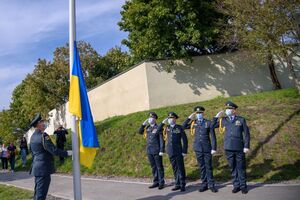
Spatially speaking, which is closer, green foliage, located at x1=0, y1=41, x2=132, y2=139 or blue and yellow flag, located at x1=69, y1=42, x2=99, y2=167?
blue and yellow flag, located at x1=69, y1=42, x2=99, y2=167

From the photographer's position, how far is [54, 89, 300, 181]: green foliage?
1123cm

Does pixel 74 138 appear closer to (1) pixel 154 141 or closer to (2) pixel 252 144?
(1) pixel 154 141

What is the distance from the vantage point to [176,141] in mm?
10203

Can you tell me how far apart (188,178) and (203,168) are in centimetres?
185

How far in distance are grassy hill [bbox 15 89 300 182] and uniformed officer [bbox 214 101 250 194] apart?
1.53 m

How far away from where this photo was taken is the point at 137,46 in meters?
21.8

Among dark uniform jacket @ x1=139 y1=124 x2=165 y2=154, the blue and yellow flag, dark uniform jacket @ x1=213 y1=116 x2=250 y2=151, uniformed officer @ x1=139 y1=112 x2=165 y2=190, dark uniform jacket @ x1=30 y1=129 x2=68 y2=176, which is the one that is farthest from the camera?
dark uniform jacket @ x1=139 y1=124 x2=165 y2=154

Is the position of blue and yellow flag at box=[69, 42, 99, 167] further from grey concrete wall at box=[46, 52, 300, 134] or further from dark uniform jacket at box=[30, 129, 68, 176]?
grey concrete wall at box=[46, 52, 300, 134]

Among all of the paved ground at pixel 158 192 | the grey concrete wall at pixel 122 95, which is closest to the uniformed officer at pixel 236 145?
the paved ground at pixel 158 192

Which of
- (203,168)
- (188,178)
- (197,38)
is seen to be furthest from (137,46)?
(203,168)

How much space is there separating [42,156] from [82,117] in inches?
43.1

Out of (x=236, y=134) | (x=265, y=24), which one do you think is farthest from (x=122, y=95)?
(x=236, y=134)

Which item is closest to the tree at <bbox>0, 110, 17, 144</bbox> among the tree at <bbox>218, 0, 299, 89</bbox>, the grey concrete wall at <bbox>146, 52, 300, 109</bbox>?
the grey concrete wall at <bbox>146, 52, 300, 109</bbox>

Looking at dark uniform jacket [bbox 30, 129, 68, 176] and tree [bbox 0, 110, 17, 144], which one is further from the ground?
tree [bbox 0, 110, 17, 144]
